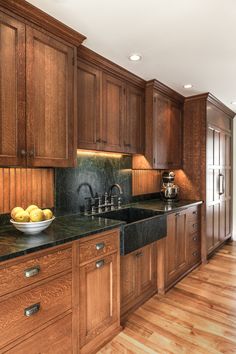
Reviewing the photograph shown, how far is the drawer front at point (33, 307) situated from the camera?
118cm

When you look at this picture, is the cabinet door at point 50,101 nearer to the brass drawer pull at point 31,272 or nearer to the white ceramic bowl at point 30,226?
the white ceramic bowl at point 30,226

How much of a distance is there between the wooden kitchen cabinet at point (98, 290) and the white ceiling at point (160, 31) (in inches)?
61.6

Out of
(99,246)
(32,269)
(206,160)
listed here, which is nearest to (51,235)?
(32,269)

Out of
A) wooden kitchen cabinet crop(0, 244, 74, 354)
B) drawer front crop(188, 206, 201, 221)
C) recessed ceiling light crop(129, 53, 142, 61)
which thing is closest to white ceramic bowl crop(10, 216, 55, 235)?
wooden kitchen cabinet crop(0, 244, 74, 354)

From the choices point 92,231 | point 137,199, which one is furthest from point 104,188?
point 92,231

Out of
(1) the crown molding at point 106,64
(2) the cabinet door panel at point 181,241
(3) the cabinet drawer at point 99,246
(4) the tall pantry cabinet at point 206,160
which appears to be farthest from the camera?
(4) the tall pantry cabinet at point 206,160

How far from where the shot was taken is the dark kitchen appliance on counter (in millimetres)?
3385

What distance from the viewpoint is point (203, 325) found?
2.08m

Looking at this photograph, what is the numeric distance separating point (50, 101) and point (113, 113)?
88 cm

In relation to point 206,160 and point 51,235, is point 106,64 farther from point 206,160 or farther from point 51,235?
point 206,160

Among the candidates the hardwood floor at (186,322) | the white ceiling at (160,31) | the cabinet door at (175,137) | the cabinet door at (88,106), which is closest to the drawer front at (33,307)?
the hardwood floor at (186,322)

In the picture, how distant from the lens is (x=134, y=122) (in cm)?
283

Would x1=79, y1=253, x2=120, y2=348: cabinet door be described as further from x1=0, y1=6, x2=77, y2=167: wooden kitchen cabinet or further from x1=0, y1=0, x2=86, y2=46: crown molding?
x1=0, y1=0, x2=86, y2=46: crown molding

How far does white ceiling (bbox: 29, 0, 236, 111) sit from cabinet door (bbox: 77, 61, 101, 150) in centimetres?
21
